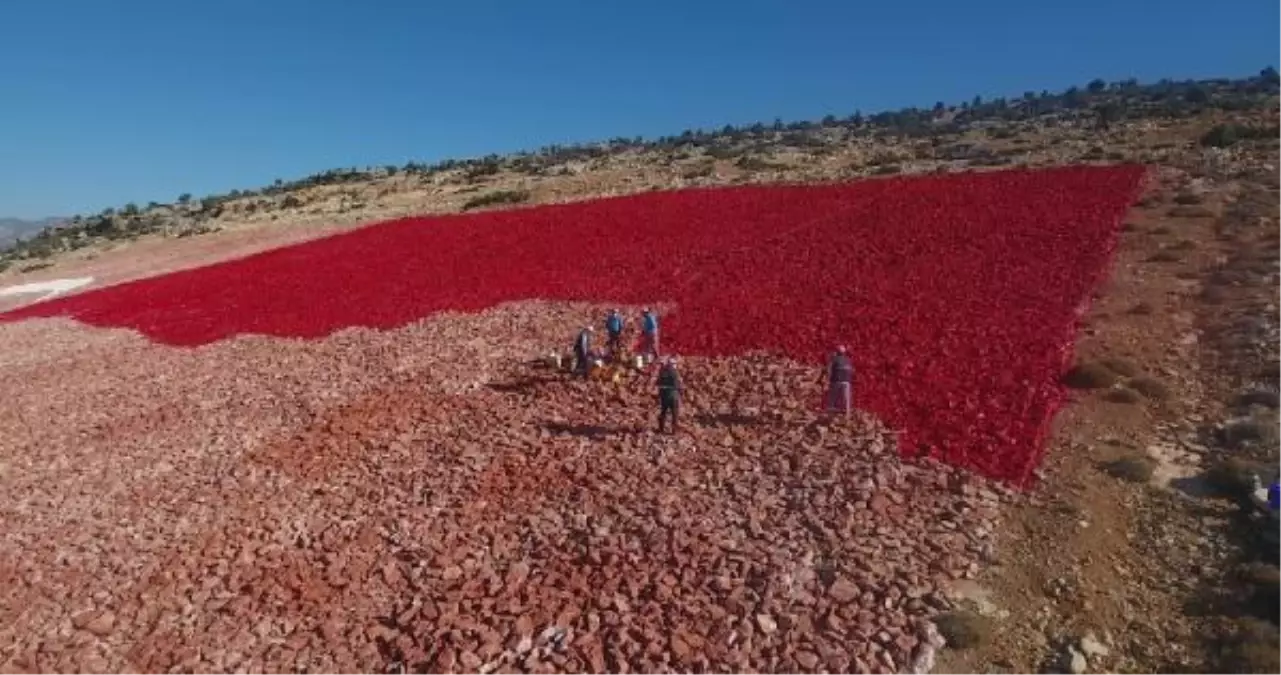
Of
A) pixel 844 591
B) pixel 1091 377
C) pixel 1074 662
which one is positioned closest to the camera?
pixel 1074 662

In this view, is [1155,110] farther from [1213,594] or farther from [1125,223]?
[1213,594]

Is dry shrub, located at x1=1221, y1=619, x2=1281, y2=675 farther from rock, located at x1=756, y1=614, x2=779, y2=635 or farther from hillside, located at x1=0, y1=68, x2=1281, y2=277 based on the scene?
hillside, located at x1=0, y1=68, x2=1281, y2=277

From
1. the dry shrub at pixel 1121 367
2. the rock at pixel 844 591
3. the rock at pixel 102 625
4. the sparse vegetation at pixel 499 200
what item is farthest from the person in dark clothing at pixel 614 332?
the sparse vegetation at pixel 499 200

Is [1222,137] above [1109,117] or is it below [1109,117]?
above

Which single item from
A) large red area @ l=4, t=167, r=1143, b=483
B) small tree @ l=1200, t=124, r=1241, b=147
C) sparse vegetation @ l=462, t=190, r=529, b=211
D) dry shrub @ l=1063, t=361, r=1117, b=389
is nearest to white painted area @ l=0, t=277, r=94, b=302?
large red area @ l=4, t=167, r=1143, b=483

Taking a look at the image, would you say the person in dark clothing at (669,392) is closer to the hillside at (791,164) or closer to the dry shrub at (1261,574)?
the dry shrub at (1261,574)

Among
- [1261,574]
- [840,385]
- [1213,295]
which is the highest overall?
[840,385]

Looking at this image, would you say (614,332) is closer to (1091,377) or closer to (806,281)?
(806,281)

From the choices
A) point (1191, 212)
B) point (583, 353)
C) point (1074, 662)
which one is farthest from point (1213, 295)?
point (1074, 662)
